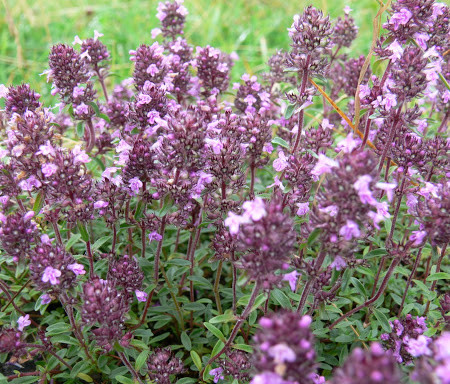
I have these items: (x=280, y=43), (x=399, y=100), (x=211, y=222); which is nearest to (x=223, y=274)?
(x=211, y=222)

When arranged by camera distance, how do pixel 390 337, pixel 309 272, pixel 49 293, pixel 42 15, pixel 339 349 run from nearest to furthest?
pixel 309 272 < pixel 49 293 < pixel 390 337 < pixel 339 349 < pixel 42 15

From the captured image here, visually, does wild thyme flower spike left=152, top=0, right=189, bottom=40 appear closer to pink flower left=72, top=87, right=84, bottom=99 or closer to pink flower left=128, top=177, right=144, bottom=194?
pink flower left=72, top=87, right=84, bottom=99

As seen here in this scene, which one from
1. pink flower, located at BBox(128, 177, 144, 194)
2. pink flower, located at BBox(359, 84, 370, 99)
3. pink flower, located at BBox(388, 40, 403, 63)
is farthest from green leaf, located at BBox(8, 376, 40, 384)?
pink flower, located at BBox(388, 40, 403, 63)

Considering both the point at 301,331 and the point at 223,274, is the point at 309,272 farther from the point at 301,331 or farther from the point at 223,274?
the point at 223,274

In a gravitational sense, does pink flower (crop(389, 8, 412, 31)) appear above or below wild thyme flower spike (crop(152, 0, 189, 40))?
above

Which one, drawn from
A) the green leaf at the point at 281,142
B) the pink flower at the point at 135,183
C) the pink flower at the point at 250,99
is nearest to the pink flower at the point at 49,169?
the pink flower at the point at 135,183

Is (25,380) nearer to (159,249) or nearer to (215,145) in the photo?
(159,249)

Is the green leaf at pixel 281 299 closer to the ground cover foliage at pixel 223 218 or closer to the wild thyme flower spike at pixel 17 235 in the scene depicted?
the ground cover foliage at pixel 223 218

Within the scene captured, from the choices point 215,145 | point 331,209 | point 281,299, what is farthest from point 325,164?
point 281,299
